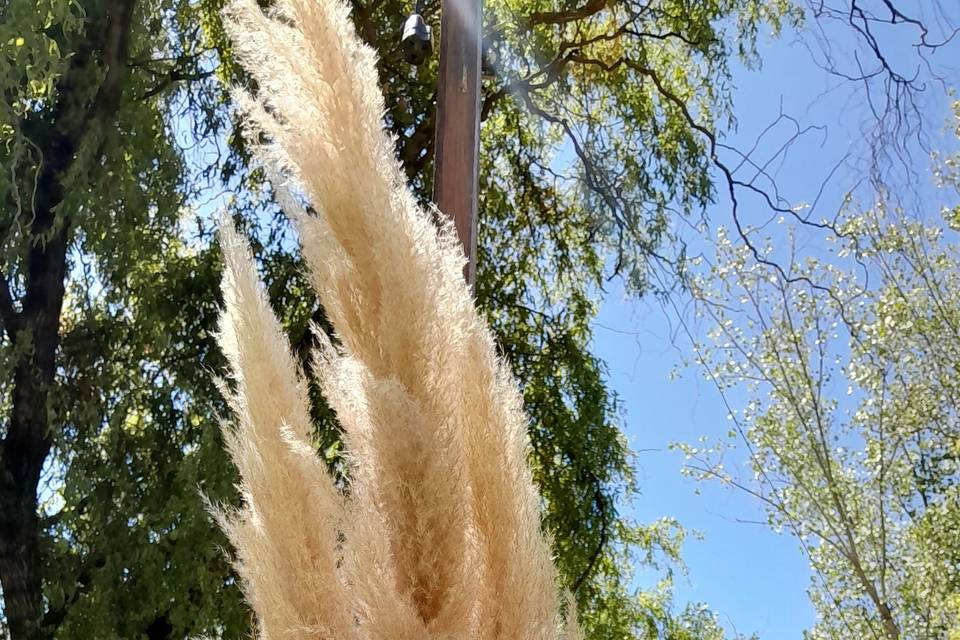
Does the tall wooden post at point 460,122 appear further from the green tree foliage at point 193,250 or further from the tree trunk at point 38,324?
the tree trunk at point 38,324

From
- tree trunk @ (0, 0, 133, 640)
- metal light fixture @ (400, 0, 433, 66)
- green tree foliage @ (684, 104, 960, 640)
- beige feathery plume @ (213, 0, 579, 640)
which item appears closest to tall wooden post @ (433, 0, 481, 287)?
metal light fixture @ (400, 0, 433, 66)

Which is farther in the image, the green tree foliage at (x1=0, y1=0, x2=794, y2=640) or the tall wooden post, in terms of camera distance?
the green tree foliage at (x1=0, y1=0, x2=794, y2=640)

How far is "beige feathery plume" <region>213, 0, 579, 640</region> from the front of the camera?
2.39 feet

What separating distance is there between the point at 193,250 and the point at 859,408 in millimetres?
3208

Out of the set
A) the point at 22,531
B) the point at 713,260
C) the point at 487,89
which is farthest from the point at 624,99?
the point at 22,531

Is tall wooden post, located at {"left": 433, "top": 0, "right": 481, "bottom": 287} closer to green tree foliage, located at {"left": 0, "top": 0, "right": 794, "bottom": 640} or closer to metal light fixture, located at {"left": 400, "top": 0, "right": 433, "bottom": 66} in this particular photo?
metal light fixture, located at {"left": 400, "top": 0, "right": 433, "bottom": 66}

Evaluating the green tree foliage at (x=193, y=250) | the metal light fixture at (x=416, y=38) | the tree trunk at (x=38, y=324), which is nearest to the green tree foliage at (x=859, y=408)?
the green tree foliage at (x=193, y=250)

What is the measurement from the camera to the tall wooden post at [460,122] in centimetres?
138

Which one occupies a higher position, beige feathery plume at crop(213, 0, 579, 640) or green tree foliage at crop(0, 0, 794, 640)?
green tree foliage at crop(0, 0, 794, 640)

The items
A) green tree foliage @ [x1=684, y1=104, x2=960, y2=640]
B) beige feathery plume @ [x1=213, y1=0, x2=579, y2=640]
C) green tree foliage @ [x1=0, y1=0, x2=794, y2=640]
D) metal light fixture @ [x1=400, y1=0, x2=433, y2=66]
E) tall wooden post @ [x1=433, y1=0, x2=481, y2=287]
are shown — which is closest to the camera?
beige feathery plume @ [x1=213, y1=0, x2=579, y2=640]

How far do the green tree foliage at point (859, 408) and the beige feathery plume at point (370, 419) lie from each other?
12.0 ft

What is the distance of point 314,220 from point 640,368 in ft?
8.50

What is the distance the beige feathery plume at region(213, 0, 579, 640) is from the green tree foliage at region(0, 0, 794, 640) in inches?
52.6

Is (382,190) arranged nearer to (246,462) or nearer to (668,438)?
(246,462)
